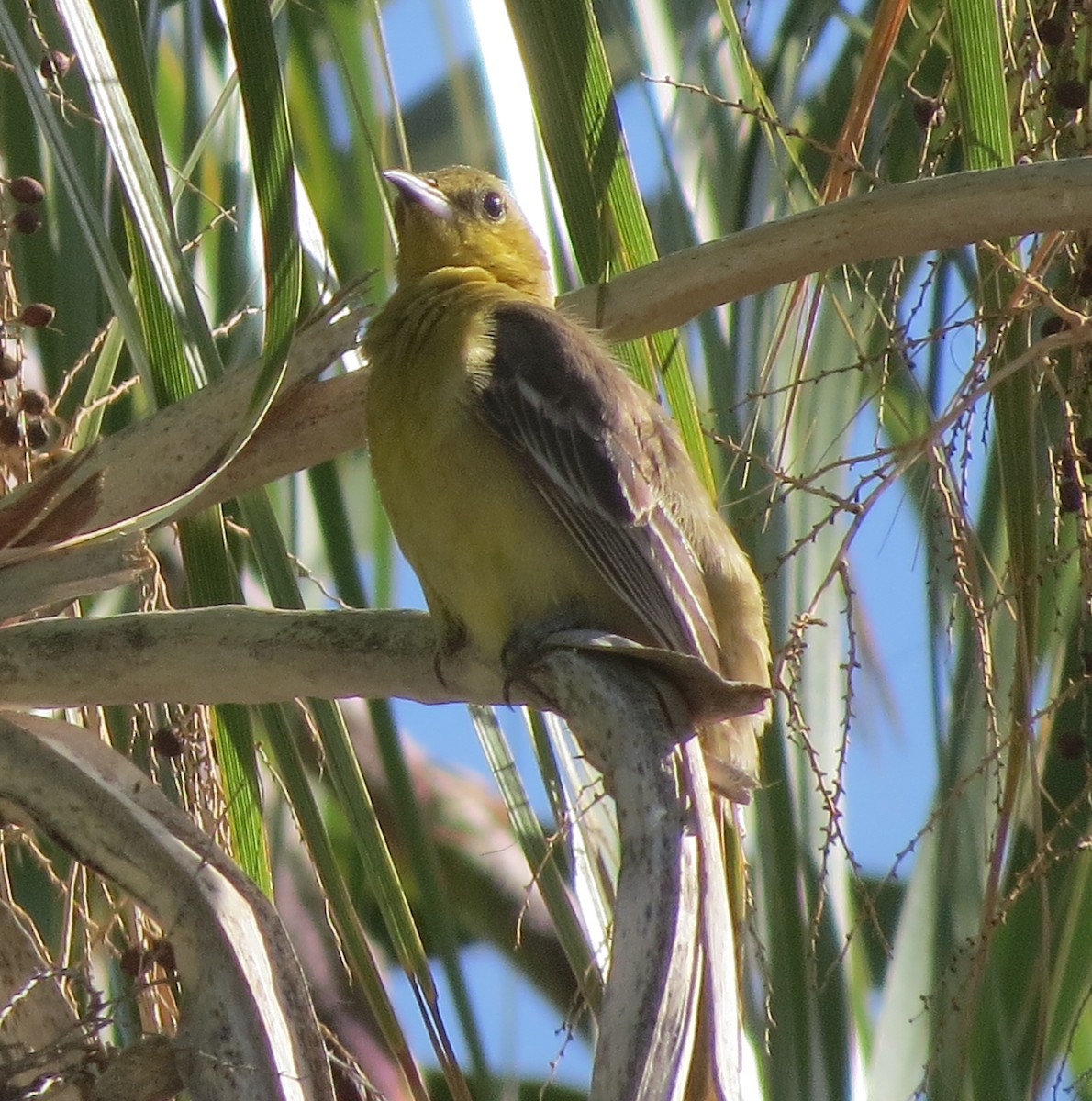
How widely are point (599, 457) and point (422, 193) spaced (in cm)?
72

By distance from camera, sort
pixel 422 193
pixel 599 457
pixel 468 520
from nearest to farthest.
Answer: pixel 468 520 < pixel 599 457 < pixel 422 193

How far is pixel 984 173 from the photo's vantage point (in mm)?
1966

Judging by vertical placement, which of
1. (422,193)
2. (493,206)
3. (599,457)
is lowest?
(599,457)

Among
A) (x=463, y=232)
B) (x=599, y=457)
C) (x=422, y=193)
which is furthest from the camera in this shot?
(x=463, y=232)

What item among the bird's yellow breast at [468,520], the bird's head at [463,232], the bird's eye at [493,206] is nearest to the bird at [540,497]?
the bird's yellow breast at [468,520]

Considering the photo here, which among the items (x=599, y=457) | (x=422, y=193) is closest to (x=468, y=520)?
(x=599, y=457)

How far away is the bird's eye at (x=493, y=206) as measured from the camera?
11.6ft

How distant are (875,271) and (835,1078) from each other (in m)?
1.28

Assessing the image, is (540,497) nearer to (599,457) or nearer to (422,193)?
(599,457)

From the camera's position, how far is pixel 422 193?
3295mm

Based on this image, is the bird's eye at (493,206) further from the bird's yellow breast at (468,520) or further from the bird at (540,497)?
the bird's yellow breast at (468,520)

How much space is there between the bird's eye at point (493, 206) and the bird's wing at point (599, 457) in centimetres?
49

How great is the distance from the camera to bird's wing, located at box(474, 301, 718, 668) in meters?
2.70

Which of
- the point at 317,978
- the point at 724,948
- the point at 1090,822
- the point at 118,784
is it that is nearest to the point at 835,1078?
the point at 1090,822
